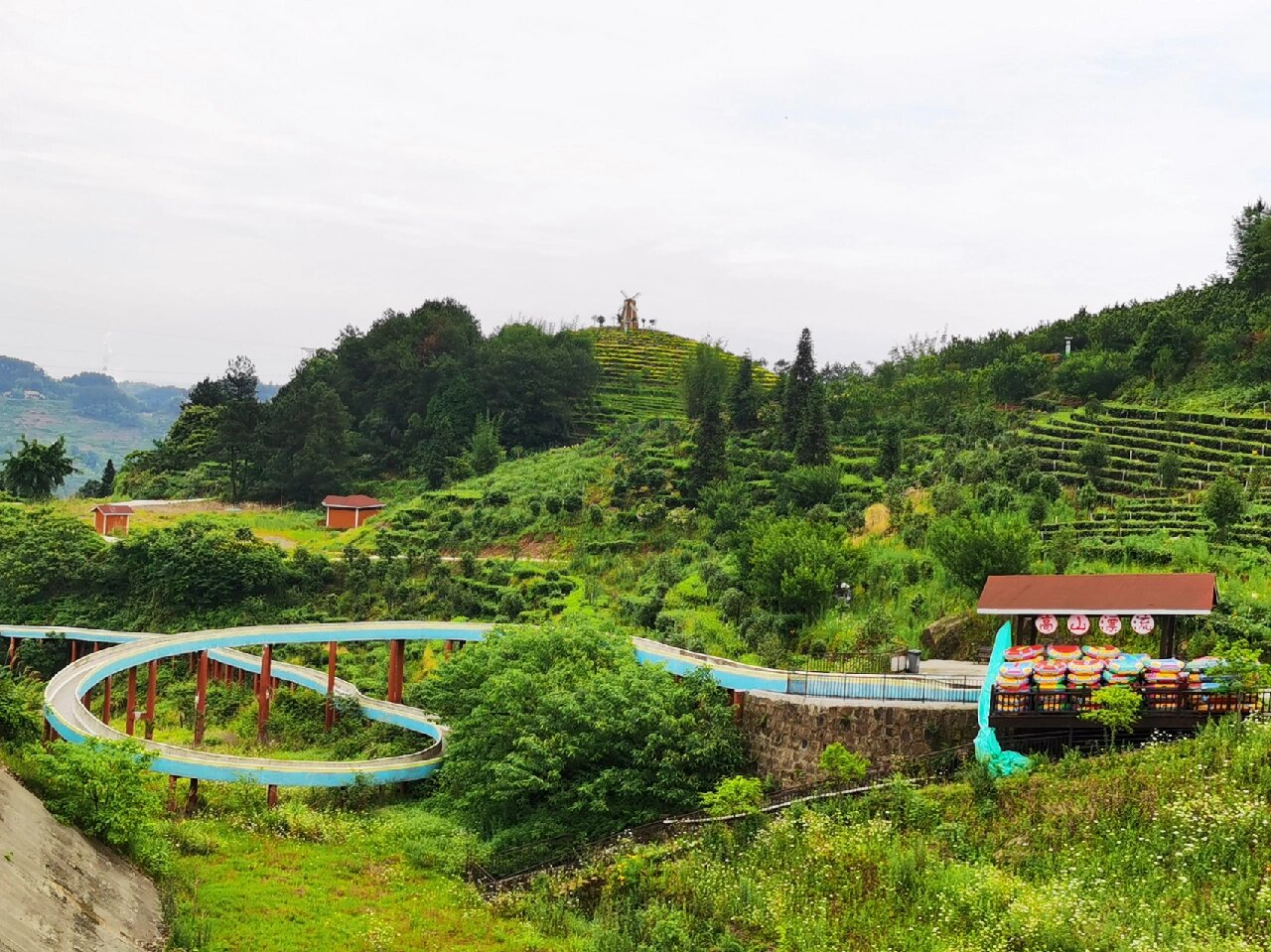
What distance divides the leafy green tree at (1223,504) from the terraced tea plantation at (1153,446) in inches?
165

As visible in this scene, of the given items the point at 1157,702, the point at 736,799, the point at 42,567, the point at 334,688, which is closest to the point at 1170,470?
the point at 1157,702

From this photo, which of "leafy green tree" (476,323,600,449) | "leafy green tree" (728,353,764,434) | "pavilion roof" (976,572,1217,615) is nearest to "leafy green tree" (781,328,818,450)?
"leafy green tree" (728,353,764,434)

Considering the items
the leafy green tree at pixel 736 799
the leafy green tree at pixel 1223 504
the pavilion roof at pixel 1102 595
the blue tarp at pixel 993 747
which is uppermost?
the leafy green tree at pixel 1223 504

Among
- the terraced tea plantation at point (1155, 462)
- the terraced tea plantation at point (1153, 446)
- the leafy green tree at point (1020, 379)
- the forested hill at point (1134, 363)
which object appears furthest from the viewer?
the leafy green tree at point (1020, 379)

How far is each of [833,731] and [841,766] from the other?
5.89 ft

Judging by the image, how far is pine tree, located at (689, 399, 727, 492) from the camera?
168ft

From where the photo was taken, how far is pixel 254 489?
217 ft

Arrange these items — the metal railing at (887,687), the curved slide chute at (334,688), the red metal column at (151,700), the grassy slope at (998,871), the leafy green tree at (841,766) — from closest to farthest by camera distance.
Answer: the grassy slope at (998,871) < the leafy green tree at (841,766) < the metal railing at (887,687) < the curved slide chute at (334,688) < the red metal column at (151,700)

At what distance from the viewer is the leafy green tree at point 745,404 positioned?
59406 millimetres

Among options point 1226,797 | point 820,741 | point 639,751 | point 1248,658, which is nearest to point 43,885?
point 639,751

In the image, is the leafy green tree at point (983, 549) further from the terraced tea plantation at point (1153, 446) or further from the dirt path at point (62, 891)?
the dirt path at point (62, 891)

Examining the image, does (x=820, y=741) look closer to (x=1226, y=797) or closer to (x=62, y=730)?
(x=1226, y=797)

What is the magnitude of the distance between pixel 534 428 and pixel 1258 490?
41.7m

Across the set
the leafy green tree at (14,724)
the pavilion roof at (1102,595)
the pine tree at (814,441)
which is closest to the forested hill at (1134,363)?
the pine tree at (814,441)
